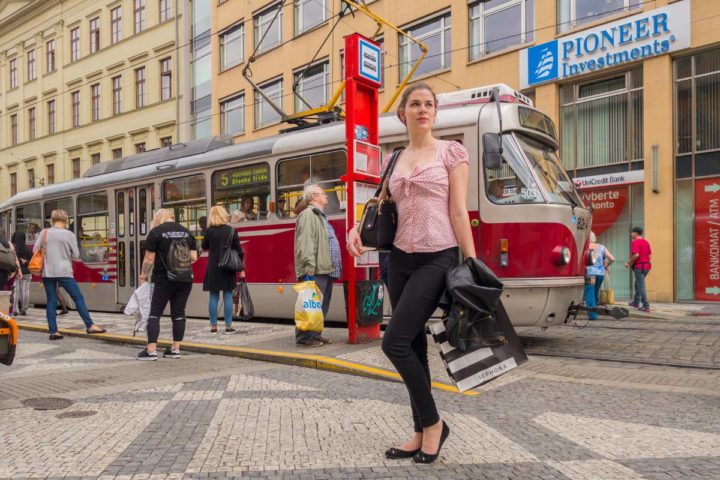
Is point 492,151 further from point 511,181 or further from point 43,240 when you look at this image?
point 43,240

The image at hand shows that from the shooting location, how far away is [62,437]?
389 cm

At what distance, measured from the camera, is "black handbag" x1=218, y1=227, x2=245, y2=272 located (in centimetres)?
861

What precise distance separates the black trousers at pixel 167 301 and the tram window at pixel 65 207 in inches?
314

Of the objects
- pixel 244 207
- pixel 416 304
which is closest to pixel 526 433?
pixel 416 304

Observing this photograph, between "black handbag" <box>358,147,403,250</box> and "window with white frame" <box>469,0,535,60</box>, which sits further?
"window with white frame" <box>469,0,535,60</box>

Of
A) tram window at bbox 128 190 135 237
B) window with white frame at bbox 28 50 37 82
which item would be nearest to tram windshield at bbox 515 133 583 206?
tram window at bbox 128 190 135 237

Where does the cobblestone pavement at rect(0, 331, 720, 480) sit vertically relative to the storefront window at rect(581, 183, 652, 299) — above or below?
below

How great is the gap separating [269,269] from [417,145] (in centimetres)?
672

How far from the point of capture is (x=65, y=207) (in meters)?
14.4

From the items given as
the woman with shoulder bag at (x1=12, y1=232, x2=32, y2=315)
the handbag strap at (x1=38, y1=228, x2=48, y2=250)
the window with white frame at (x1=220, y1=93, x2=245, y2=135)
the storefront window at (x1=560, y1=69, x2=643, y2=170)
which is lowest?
the woman with shoulder bag at (x1=12, y1=232, x2=32, y2=315)

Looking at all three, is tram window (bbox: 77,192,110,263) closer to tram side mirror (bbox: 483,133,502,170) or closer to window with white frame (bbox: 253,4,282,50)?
tram side mirror (bbox: 483,133,502,170)

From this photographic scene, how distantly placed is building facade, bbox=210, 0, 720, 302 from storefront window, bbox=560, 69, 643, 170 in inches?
1.0

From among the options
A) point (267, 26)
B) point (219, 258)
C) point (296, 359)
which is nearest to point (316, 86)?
point (267, 26)

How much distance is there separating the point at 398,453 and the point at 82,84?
1460 inches
